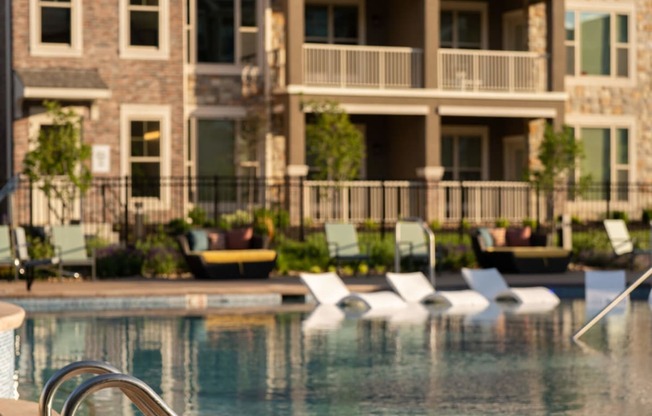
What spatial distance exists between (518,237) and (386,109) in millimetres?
4729

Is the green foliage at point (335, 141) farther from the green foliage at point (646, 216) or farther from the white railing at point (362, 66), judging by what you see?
the green foliage at point (646, 216)

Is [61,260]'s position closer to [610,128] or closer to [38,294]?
[38,294]

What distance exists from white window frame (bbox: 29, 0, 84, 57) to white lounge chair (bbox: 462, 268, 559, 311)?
11.1 metres

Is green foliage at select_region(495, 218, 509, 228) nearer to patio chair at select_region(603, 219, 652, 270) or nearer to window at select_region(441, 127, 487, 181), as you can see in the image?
window at select_region(441, 127, 487, 181)

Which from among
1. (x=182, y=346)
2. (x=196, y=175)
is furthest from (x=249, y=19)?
(x=182, y=346)

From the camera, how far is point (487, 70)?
30906 millimetres

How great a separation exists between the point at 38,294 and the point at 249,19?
41.0 feet

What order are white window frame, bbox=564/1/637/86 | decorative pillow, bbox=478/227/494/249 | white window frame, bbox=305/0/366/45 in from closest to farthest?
1. decorative pillow, bbox=478/227/494/249
2. white window frame, bbox=305/0/366/45
3. white window frame, bbox=564/1/637/86

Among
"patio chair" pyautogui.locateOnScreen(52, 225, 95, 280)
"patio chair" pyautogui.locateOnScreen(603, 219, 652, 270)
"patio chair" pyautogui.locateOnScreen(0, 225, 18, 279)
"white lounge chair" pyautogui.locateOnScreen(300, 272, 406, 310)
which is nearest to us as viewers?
"white lounge chair" pyautogui.locateOnScreen(300, 272, 406, 310)

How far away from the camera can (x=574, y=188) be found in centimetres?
3080

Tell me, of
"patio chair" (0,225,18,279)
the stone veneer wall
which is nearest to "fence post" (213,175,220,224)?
"patio chair" (0,225,18,279)

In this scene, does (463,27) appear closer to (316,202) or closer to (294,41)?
(294,41)

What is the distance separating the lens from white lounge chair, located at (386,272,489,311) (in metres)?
20.2

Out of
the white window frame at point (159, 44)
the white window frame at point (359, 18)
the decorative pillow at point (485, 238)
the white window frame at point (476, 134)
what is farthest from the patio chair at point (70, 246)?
the white window frame at point (476, 134)
